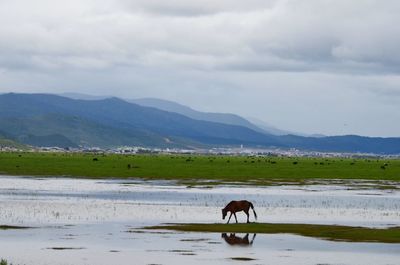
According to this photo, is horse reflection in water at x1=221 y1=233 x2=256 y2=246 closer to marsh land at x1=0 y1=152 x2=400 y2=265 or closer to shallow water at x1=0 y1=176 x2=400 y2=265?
marsh land at x1=0 y1=152 x2=400 y2=265

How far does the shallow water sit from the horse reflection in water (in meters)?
0.25

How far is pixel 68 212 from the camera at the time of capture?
48.2 m

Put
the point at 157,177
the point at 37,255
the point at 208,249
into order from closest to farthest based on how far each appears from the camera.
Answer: the point at 37,255 → the point at 208,249 → the point at 157,177

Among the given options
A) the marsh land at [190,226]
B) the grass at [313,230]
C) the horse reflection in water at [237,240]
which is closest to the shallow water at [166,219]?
the marsh land at [190,226]

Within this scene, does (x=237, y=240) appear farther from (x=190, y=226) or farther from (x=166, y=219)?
(x=166, y=219)

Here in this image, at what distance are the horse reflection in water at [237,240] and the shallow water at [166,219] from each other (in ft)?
0.84

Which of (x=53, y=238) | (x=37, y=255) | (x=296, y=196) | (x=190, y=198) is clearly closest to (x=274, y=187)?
(x=296, y=196)

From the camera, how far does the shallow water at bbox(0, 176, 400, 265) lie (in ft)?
104

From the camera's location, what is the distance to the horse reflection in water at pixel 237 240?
35.6 m

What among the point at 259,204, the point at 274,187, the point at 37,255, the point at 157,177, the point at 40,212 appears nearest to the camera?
the point at 37,255

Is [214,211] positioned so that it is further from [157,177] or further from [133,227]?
[157,177]

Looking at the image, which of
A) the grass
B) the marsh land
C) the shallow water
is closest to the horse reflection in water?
the marsh land

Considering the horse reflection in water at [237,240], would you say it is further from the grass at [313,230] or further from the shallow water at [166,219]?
the grass at [313,230]

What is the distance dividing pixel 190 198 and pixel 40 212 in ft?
49.5
